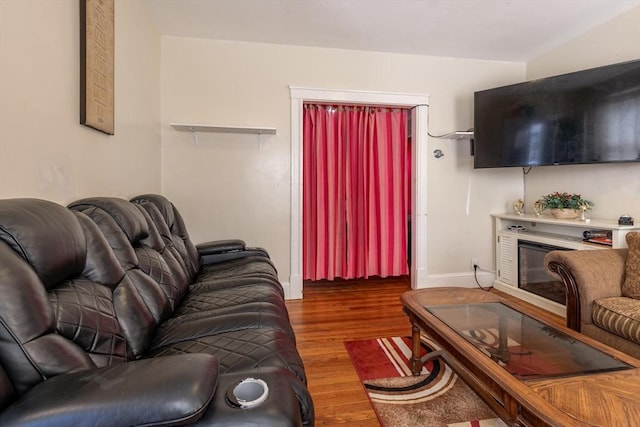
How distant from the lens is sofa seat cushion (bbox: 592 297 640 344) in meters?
1.62

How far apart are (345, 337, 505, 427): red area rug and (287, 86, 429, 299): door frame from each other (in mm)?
1292

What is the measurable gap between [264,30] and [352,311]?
2.65m

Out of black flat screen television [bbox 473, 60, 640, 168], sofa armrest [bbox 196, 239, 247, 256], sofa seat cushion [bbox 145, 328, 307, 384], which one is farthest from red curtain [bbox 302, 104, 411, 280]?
sofa seat cushion [bbox 145, 328, 307, 384]

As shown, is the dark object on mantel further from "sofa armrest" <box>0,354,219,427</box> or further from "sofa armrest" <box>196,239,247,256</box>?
"sofa armrest" <box>0,354,219,427</box>

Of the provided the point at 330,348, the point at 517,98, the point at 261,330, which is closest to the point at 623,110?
the point at 517,98

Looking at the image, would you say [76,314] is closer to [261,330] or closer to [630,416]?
[261,330]

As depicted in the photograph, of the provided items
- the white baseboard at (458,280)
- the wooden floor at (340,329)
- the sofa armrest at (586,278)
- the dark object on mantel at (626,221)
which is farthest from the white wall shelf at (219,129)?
the dark object on mantel at (626,221)

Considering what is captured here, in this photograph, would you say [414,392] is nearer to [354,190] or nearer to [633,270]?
[633,270]

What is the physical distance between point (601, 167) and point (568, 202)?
0.40m

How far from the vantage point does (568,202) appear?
114 inches

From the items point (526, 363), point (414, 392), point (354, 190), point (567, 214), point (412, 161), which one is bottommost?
point (414, 392)

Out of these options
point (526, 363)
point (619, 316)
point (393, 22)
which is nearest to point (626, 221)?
point (619, 316)

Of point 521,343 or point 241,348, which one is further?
point 521,343

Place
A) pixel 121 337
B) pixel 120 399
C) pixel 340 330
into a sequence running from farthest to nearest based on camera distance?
1. pixel 340 330
2. pixel 121 337
3. pixel 120 399
